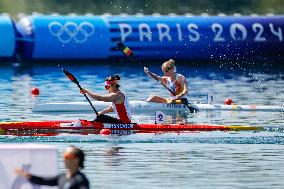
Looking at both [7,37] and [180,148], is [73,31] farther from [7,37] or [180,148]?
[180,148]

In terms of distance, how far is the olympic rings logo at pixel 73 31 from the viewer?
47.7 meters

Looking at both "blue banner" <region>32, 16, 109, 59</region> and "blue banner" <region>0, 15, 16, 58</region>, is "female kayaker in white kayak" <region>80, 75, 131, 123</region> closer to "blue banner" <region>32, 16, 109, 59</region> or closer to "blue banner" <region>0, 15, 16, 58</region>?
"blue banner" <region>0, 15, 16, 58</region>

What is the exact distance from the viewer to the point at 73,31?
48125 millimetres

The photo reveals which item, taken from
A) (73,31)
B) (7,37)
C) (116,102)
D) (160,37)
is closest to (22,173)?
(116,102)

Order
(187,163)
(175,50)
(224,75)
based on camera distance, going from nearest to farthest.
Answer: (187,163)
(224,75)
(175,50)

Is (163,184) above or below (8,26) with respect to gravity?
below

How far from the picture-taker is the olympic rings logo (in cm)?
4766

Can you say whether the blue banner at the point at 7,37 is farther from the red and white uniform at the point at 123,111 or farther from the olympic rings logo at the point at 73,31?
the red and white uniform at the point at 123,111

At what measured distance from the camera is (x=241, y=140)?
2309 cm

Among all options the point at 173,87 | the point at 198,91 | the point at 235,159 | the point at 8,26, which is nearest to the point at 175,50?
the point at 8,26

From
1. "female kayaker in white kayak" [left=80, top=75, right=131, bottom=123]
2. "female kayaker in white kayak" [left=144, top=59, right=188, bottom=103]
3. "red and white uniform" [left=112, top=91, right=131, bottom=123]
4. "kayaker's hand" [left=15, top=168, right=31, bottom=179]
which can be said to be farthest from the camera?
"female kayaker in white kayak" [left=144, top=59, right=188, bottom=103]

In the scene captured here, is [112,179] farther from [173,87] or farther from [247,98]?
[247,98]

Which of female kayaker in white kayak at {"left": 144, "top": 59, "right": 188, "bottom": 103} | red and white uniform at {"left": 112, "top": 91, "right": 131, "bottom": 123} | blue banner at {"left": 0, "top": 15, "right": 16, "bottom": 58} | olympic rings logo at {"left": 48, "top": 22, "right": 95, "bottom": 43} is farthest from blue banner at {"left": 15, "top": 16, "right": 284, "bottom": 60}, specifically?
red and white uniform at {"left": 112, "top": 91, "right": 131, "bottom": 123}

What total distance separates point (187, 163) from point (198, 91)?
18.6 meters
